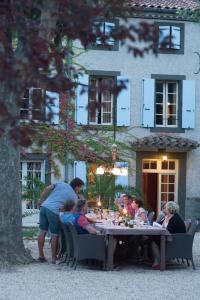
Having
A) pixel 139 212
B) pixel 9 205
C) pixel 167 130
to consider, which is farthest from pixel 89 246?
pixel 167 130

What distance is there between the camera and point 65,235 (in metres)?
13.6

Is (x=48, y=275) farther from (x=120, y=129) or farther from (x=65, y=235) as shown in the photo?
(x=120, y=129)

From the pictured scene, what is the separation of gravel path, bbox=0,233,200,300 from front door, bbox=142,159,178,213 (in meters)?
13.2

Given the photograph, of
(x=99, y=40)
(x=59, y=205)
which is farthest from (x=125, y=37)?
(x=59, y=205)

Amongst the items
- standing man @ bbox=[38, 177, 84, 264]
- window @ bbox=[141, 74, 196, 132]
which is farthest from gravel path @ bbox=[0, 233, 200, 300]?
window @ bbox=[141, 74, 196, 132]

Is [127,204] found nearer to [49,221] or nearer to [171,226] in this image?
[49,221]

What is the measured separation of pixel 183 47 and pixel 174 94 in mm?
1635

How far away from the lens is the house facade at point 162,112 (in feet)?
83.8

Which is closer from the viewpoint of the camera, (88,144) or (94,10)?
(94,10)

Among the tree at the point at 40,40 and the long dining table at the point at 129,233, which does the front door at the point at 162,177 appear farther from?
the tree at the point at 40,40

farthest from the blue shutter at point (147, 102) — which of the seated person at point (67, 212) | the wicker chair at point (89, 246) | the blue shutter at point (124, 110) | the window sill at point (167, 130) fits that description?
the wicker chair at point (89, 246)

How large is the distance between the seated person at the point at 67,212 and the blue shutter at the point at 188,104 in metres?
13.2

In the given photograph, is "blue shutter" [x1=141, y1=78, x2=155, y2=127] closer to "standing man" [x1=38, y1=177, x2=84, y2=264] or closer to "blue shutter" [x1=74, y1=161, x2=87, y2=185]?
"blue shutter" [x1=74, y1=161, x2=87, y2=185]

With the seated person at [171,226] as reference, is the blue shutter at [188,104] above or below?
above
